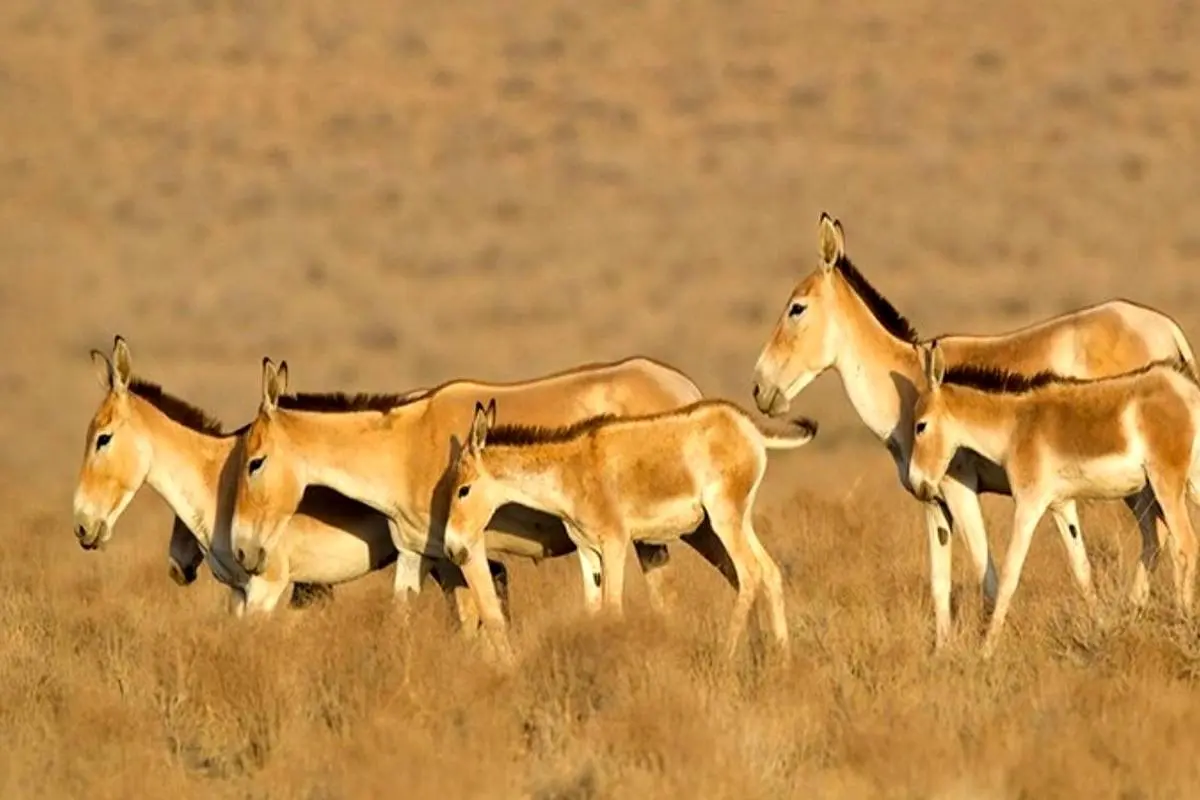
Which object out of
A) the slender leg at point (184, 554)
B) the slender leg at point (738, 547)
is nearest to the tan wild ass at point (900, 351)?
the slender leg at point (738, 547)

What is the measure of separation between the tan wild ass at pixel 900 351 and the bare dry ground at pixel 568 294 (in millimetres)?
773

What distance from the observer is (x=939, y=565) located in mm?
13898

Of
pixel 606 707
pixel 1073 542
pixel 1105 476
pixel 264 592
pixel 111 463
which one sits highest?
pixel 111 463

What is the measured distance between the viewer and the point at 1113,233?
40.7 m

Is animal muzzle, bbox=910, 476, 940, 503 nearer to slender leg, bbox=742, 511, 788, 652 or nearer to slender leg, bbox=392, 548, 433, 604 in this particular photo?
slender leg, bbox=742, 511, 788, 652

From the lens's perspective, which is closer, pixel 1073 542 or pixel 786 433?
pixel 786 433

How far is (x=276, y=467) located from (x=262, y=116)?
3460cm

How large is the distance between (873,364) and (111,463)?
436 centimetres

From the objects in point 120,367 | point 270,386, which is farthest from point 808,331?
point 120,367

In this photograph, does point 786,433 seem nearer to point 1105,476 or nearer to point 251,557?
point 1105,476

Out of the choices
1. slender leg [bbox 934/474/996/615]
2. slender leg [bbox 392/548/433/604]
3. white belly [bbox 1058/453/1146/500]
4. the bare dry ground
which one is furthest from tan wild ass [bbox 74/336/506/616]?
white belly [bbox 1058/453/1146/500]

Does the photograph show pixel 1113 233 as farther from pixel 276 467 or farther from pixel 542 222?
pixel 276 467

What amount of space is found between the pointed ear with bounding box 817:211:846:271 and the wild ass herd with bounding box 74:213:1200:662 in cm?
1

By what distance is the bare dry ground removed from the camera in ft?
36.2
